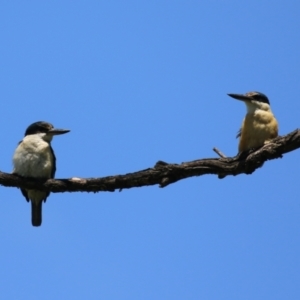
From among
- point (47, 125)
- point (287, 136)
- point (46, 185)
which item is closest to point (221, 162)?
point (287, 136)

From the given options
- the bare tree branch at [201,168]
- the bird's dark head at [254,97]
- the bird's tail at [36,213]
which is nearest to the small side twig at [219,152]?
the bare tree branch at [201,168]

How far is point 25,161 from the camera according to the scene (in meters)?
7.88

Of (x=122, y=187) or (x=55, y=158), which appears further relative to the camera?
(x=55, y=158)

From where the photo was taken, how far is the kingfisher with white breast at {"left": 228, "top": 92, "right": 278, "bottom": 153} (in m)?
7.15

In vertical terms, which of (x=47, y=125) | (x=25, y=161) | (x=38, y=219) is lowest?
(x=38, y=219)

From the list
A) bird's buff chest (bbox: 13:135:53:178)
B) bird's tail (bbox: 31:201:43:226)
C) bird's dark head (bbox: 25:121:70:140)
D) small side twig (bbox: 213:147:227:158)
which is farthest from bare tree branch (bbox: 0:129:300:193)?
bird's tail (bbox: 31:201:43:226)

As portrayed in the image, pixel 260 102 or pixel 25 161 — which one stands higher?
pixel 260 102

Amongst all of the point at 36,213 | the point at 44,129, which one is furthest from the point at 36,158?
the point at 36,213

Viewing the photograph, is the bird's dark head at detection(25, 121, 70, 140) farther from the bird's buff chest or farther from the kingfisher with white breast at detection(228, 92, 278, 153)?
the kingfisher with white breast at detection(228, 92, 278, 153)

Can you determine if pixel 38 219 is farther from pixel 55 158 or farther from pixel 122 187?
pixel 122 187

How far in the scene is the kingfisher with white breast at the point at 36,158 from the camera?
7820 mm

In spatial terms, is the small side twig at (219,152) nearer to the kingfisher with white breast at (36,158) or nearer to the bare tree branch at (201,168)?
the bare tree branch at (201,168)

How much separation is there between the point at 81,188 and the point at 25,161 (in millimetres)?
1484

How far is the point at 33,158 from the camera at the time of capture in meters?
7.93
